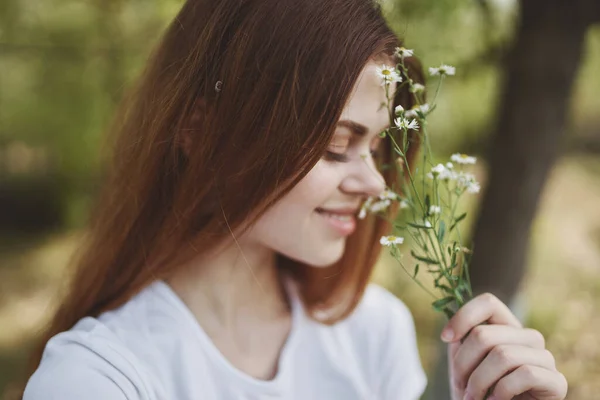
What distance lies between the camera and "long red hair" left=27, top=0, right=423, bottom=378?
143cm

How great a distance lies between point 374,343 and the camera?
2006 millimetres

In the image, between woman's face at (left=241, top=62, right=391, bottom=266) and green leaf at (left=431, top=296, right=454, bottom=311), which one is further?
woman's face at (left=241, top=62, right=391, bottom=266)

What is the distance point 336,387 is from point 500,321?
598mm

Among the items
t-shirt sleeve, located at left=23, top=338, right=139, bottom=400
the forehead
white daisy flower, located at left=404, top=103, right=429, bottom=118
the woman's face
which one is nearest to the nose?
the woman's face

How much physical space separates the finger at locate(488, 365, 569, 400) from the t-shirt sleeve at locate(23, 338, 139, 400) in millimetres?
815

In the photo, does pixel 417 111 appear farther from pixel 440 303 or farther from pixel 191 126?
pixel 191 126

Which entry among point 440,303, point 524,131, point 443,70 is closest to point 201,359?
point 440,303

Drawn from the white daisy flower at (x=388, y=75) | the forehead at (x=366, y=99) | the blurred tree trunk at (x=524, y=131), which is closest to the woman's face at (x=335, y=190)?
the forehead at (x=366, y=99)

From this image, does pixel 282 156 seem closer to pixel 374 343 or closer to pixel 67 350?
pixel 67 350

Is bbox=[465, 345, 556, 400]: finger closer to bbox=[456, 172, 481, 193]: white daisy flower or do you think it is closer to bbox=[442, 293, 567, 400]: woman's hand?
bbox=[442, 293, 567, 400]: woman's hand

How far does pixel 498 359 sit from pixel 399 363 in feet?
2.28

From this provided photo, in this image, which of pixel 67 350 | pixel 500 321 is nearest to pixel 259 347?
pixel 67 350

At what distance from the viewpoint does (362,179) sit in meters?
1.59

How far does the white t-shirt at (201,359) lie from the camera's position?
4.75 ft
